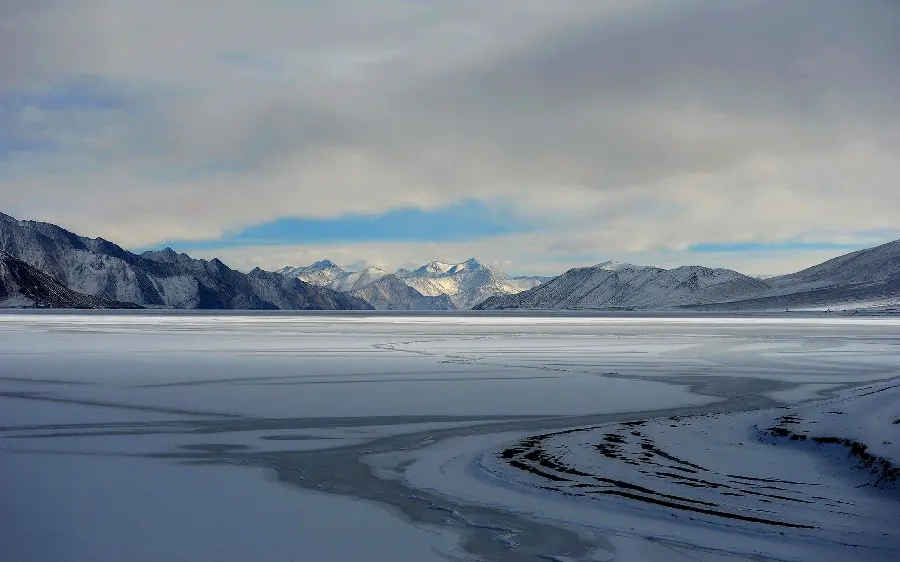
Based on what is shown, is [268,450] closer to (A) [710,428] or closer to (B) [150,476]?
(B) [150,476]

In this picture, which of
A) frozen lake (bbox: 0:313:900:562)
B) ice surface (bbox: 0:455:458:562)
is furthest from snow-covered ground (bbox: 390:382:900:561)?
ice surface (bbox: 0:455:458:562)

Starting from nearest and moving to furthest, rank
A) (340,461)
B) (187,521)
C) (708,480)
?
(187,521), (708,480), (340,461)

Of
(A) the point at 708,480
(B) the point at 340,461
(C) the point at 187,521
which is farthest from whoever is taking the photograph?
(B) the point at 340,461

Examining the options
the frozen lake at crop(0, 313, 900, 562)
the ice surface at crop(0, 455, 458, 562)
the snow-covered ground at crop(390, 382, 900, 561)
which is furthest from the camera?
the snow-covered ground at crop(390, 382, 900, 561)

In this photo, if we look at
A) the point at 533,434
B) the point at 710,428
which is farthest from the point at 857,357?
the point at 533,434

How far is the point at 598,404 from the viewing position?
18.0 m

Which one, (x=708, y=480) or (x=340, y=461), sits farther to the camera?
(x=340, y=461)

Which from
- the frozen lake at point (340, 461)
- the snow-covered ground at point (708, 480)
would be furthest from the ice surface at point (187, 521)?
the snow-covered ground at point (708, 480)

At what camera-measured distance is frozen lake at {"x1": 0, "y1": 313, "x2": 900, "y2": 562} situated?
7688 mm

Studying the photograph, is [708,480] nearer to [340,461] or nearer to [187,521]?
[340,461]

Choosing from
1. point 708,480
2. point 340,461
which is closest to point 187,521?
point 340,461

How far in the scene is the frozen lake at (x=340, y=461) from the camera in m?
7.69

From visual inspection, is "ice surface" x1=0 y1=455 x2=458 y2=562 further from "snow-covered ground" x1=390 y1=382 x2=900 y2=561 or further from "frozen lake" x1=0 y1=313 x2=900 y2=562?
"snow-covered ground" x1=390 y1=382 x2=900 y2=561

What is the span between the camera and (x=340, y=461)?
38.9 ft
